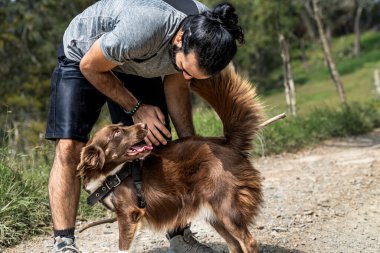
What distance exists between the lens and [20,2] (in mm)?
22078

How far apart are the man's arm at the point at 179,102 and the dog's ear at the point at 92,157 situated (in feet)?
2.90

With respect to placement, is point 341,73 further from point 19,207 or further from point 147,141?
point 147,141

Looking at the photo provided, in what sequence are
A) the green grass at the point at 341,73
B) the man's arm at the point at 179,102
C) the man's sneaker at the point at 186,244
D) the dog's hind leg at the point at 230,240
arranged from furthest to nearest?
1. the green grass at the point at 341,73
2. the man's sneaker at the point at 186,244
3. the man's arm at the point at 179,102
4. the dog's hind leg at the point at 230,240

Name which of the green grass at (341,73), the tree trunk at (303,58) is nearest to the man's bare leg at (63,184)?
the green grass at (341,73)

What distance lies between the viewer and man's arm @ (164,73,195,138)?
4539mm

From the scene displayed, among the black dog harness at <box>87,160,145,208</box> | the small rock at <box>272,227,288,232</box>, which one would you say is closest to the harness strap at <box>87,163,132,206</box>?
the black dog harness at <box>87,160,145,208</box>

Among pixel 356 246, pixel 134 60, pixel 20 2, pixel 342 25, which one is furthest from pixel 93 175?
pixel 342 25

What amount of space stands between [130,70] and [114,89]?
29 centimetres

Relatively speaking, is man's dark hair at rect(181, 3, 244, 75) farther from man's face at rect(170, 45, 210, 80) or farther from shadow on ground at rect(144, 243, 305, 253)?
shadow on ground at rect(144, 243, 305, 253)

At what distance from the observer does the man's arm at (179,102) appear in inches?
179

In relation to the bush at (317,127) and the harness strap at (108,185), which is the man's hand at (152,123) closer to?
the harness strap at (108,185)

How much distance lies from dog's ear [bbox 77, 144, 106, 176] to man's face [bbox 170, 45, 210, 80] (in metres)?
0.81

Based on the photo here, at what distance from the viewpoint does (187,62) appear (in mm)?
3744

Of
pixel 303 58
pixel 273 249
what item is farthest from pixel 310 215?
pixel 303 58
